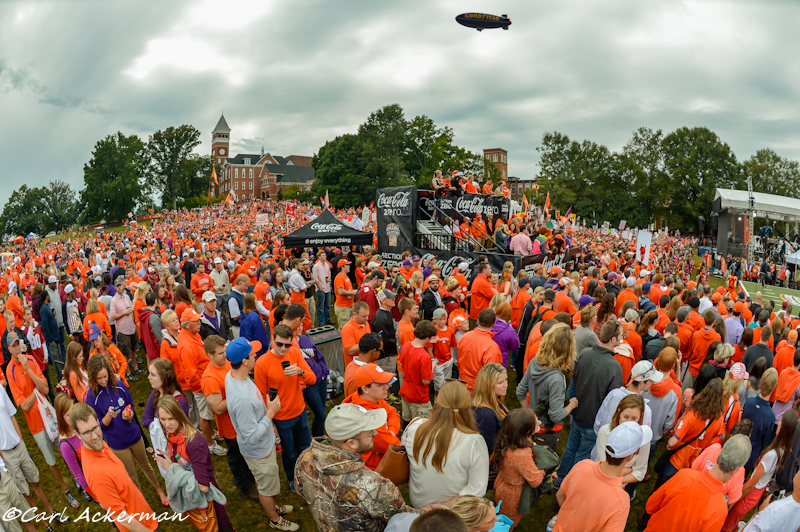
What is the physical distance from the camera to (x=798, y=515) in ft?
9.30

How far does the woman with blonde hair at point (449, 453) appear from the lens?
2660 millimetres

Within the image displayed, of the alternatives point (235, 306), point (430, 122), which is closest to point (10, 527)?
point (235, 306)

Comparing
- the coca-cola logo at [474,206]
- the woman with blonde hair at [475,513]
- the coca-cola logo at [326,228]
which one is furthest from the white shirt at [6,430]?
the coca-cola logo at [474,206]

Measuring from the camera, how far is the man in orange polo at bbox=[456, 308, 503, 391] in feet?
14.9

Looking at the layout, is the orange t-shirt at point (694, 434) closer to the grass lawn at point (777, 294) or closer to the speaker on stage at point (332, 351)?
the speaker on stage at point (332, 351)

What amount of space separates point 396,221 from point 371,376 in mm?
10507

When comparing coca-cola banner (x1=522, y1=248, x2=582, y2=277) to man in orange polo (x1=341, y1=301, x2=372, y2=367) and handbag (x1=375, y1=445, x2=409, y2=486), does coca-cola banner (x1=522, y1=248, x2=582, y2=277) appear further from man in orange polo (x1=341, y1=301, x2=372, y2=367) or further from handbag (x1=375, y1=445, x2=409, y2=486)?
handbag (x1=375, y1=445, x2=409, y2=486)

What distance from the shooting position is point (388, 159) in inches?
2410

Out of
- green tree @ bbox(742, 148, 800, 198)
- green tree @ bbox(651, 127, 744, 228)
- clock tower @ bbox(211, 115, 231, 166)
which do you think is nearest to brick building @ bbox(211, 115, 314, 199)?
clock tower @ bbox(211, 115, 231, 166)

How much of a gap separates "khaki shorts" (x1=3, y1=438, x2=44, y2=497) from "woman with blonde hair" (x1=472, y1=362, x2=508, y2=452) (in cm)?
407

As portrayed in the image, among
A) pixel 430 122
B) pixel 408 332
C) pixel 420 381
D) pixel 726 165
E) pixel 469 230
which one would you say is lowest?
pixel 420 381

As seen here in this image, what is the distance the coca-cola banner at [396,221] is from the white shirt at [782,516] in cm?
1062

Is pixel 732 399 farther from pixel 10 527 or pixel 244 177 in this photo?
pixel 244 177

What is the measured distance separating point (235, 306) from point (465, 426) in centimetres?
566
